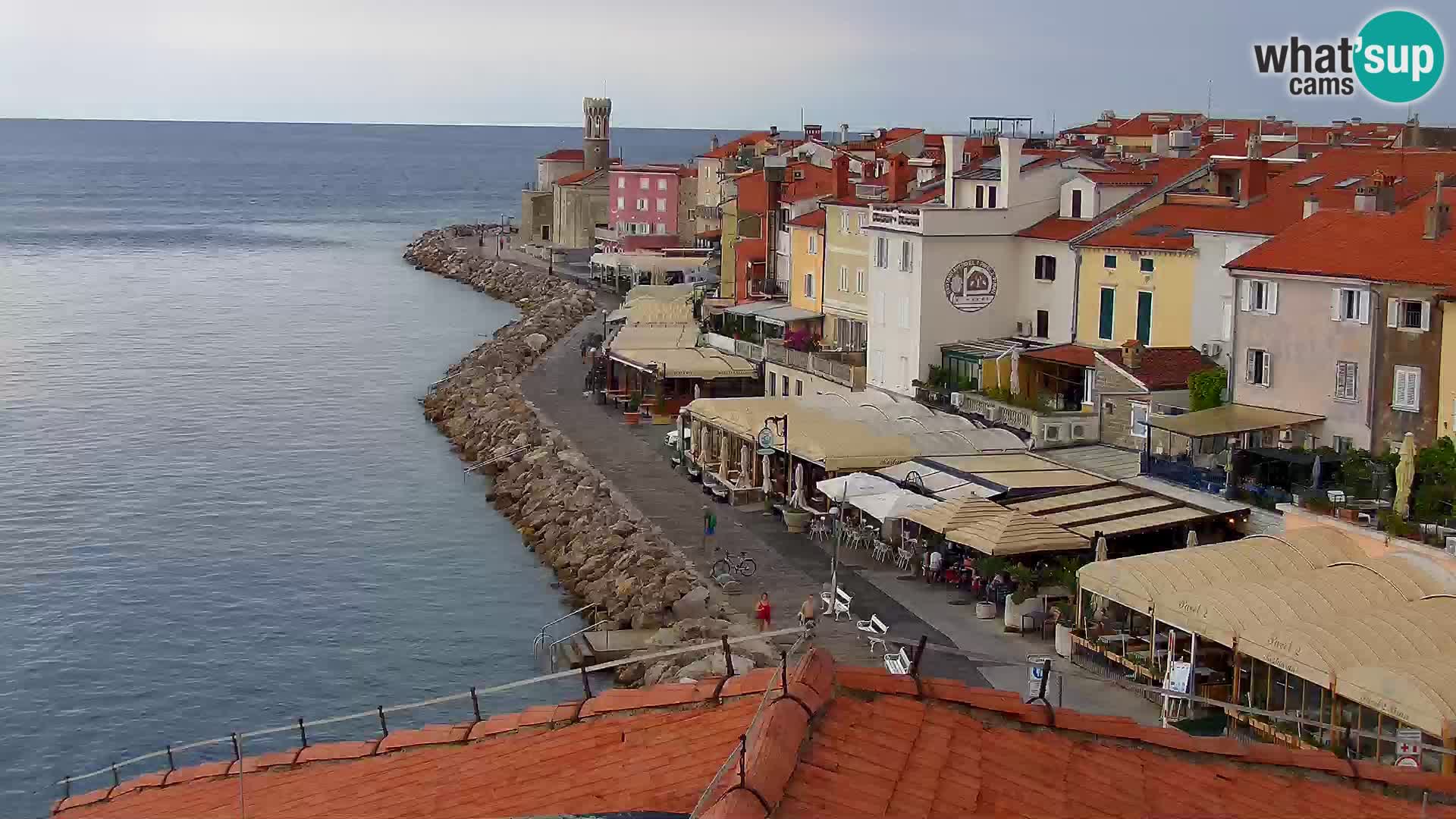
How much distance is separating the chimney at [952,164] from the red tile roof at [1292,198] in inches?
209

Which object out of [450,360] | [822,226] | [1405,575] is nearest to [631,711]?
[1405,575]

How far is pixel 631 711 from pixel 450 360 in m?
65.4

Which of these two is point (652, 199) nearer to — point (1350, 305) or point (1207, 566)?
point (1350, 305)

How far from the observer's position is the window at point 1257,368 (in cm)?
3167

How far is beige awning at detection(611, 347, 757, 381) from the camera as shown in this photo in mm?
49688

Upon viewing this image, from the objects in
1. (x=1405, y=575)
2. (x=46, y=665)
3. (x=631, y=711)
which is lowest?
(x=46, y=665)

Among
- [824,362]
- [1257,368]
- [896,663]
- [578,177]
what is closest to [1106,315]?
[1257,368]

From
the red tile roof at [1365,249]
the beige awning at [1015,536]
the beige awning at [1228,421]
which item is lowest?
the beige awning at [1015,536]

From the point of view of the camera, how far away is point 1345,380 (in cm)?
3006

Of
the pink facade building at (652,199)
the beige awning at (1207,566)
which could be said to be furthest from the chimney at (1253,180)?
the pink facade building at (652,199)

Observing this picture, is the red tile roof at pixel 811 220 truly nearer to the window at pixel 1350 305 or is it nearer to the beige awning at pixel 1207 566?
the window at pixel 1350 305

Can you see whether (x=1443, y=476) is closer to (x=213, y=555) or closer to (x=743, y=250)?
(x=213, y=555)

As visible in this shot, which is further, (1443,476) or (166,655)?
(166,655)

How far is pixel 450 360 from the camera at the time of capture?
7475 centimetres
